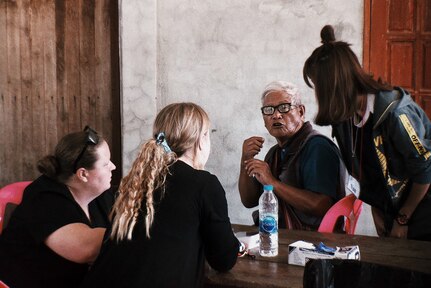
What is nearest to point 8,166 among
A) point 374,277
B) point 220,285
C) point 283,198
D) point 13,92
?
point 13,92

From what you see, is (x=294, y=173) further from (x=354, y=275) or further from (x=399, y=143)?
(x=354, y=275)

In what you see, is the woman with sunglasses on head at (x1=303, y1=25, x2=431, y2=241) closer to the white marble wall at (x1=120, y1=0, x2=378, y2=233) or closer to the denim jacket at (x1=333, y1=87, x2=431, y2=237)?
the denim jacket at (x1=333, y1=87, x2=431, y2=237)

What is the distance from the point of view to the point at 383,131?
8.53 ft

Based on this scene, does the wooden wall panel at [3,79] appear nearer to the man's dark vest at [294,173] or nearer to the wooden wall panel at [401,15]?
the man's dark vest at [294,173]

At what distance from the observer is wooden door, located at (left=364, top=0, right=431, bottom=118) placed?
412 cm

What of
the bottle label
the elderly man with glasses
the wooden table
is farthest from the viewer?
the elderly man with glasses

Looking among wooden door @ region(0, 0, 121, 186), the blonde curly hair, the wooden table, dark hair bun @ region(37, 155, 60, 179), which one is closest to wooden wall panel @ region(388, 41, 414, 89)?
the wooden table

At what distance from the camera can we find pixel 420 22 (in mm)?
4121

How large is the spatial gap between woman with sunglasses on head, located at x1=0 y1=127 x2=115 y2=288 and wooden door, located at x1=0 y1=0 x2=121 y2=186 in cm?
241

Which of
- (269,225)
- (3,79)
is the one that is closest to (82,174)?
(269,225)

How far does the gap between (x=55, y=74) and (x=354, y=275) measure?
3.76 m

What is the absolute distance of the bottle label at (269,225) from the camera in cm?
238

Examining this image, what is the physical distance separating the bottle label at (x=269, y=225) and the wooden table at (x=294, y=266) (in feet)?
0.34

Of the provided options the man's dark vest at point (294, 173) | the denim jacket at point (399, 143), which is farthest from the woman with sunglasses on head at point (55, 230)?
the denim jacket at point (399, 143)
